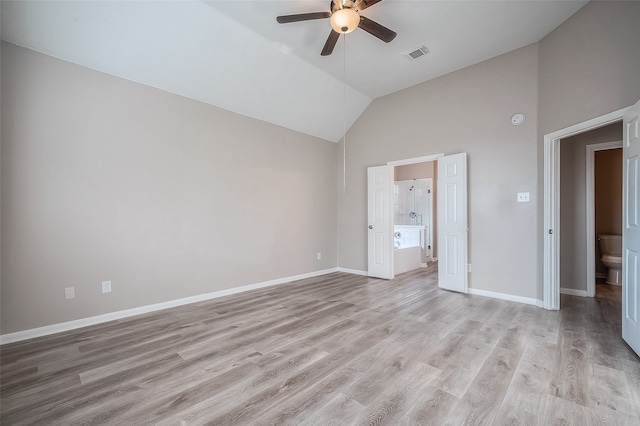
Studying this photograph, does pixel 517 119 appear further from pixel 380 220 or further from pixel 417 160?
pixel 380 220

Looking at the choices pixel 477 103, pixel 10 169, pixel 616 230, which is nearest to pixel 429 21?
pixel 477 103

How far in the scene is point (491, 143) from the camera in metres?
3.79

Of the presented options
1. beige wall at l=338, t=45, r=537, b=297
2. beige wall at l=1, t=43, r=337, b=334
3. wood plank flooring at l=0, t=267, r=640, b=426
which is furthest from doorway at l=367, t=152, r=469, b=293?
beige wall at l=1, t=43, r=337, b=334

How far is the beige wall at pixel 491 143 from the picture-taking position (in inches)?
138

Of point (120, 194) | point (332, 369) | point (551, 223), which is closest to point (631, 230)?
point (551, 223)

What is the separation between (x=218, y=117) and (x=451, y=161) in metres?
3.52

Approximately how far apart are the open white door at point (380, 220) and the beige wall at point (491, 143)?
54 centimetres

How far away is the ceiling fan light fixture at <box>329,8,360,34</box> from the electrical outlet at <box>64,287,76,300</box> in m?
3.66

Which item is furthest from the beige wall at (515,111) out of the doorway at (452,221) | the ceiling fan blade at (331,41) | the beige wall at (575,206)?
the ceiling fan blade at (331,41)

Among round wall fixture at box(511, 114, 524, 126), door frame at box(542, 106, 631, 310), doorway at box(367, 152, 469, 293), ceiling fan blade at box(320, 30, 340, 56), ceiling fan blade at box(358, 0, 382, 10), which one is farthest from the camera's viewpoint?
doorway at box(367, 152, 469, 293)

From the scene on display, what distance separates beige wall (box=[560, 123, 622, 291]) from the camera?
379cm

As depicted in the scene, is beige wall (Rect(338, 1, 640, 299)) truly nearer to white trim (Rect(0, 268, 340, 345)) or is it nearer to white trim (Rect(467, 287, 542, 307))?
white trim (Rect(467, 287, 542, 307))

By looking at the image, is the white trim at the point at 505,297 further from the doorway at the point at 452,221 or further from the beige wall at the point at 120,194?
the beige wall at the point at 120,194

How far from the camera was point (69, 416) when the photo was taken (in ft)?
5.07
